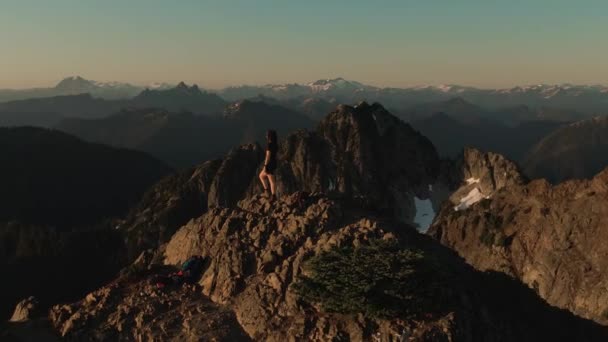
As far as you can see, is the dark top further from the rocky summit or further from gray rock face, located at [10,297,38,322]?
gray rock face, located at [10,297,38,322]

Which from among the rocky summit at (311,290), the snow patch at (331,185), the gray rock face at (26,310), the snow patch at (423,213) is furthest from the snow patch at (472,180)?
the gray rock face at (26,310)

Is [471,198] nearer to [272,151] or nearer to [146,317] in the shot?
[272,151]

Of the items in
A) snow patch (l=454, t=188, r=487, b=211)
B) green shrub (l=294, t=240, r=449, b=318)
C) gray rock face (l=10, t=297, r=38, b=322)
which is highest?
green shrub (l=294, t=240, r=449, b=318)

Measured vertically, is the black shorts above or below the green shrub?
above

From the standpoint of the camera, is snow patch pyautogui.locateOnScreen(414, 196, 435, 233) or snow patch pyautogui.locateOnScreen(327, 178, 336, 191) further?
A: snow patch pyautogui.locateOnScreen(327, 178, 336, 191)

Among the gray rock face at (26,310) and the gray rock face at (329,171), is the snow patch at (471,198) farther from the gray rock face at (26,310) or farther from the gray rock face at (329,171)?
the gray rock face at (26,310)

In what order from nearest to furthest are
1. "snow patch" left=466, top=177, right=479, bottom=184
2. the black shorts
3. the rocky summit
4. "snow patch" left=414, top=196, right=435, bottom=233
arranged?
the rocky summit, the black shorts, "snow patch" left=414, top=196, right=435, bottom=233, "snow patch" left=466, top=177, right=479, bottom=184

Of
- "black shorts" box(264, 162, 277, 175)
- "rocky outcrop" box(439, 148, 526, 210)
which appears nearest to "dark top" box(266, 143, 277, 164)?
"black shorts" box(264, 162, 277, 175)
